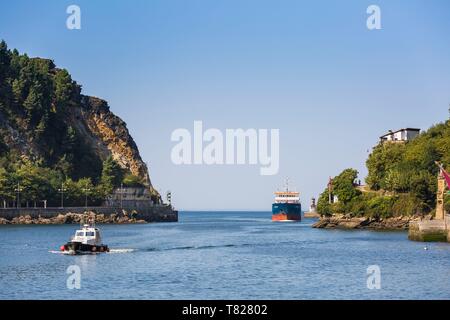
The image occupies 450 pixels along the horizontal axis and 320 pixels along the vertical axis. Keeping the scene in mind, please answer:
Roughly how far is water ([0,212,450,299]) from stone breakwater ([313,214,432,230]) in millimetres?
46574

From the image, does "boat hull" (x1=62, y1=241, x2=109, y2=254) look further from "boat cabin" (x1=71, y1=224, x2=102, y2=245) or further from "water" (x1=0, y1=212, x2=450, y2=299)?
"water" (x1=0, y1=212, x2=450, y2=299)

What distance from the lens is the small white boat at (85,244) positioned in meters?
95.0

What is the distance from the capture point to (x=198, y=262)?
8694 centimetres

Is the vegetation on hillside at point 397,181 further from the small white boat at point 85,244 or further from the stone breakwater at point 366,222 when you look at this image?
the small white boat at point 85,244

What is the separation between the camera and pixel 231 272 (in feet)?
247

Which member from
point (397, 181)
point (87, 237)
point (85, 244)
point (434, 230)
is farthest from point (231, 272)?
point (397, 181)

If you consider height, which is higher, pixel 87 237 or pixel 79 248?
pixel 87 237

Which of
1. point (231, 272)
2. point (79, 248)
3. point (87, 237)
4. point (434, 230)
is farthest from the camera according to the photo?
point (434, 230)

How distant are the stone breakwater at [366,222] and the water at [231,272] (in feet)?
153

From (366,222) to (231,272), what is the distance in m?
99.8

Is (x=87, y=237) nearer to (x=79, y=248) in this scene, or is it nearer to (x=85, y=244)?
(x=85, y=244)

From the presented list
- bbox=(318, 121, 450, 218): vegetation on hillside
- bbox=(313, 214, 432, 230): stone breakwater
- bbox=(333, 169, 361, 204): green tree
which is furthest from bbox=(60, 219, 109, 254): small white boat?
bbox=(333, 169, 361, 204): green tree

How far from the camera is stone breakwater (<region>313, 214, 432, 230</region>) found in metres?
160
